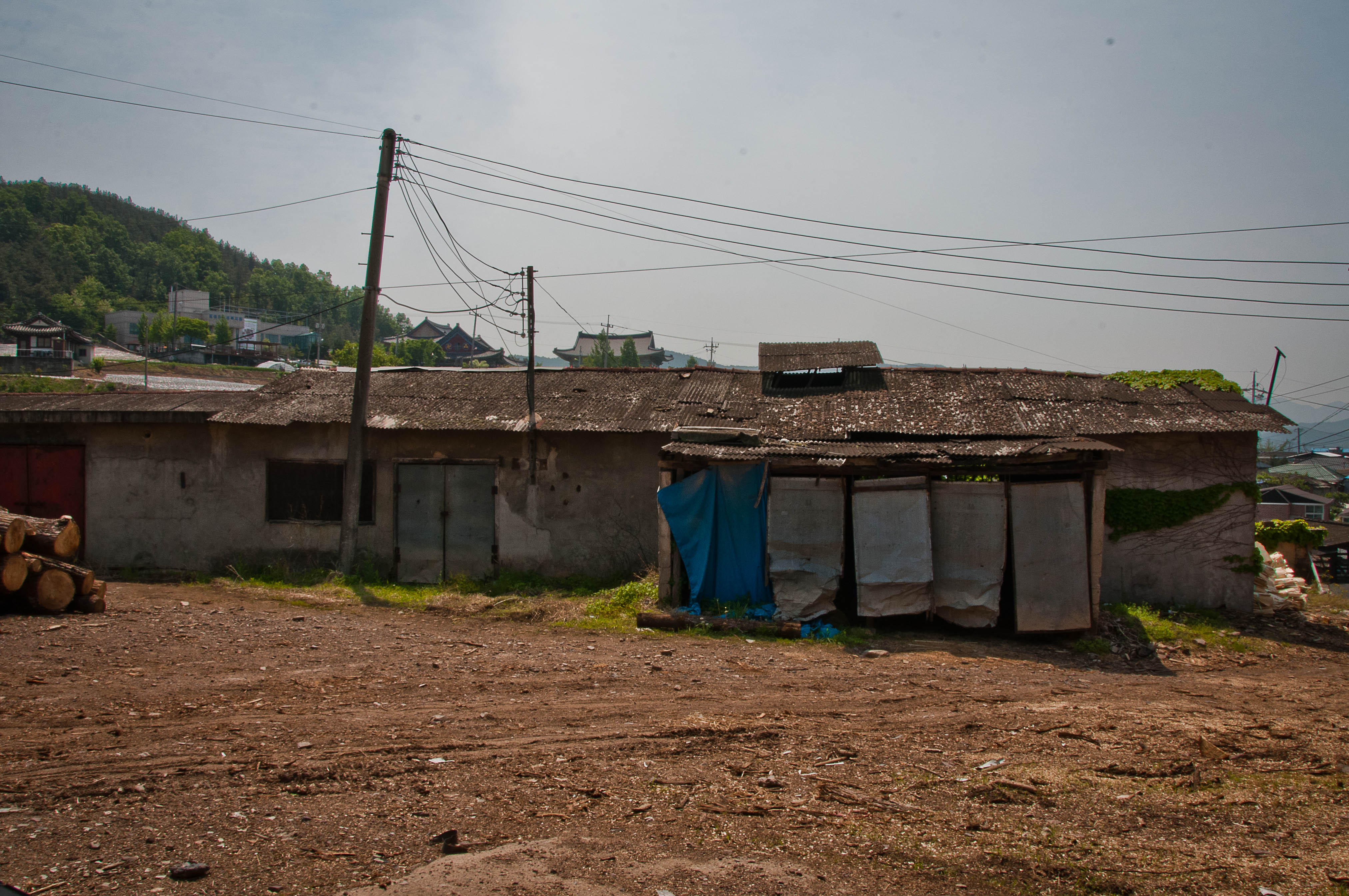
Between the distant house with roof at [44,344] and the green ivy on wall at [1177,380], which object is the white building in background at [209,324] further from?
the green ivy on wall at [1177,380]

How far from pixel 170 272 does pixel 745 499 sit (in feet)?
254

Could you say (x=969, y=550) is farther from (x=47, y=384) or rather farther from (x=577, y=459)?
(x=47, y=384)

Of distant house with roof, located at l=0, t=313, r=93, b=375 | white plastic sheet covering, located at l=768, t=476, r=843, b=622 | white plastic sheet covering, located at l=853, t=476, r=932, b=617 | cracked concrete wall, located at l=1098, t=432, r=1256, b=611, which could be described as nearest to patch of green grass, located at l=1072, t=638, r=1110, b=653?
white plastic sheet covering, located at l=853, t=476, r=932, b=617

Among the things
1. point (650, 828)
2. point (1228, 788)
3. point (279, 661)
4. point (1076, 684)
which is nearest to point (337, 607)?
point (279, 661)

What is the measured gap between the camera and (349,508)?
11.4 metres

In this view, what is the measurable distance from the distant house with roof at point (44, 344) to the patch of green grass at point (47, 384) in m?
4.86

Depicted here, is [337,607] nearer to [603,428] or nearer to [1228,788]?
[603,428]

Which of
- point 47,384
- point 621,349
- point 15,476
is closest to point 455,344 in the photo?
point 621,349

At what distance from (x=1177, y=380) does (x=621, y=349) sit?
55150mm

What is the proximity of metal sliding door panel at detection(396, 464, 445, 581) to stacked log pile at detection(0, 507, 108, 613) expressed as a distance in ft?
12.9

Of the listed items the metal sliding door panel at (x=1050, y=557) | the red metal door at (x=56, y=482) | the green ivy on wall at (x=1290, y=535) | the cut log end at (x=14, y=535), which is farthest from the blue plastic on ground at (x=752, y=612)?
the green ivy on wall at (x=1290, y=535)

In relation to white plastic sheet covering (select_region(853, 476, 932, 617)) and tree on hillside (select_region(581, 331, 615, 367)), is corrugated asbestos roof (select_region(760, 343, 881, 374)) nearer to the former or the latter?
white plastic sheet covering (select_region(853, 476, 932, 617))

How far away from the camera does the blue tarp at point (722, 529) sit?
9.59 meters

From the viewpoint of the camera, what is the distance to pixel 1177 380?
11938 millimetres
